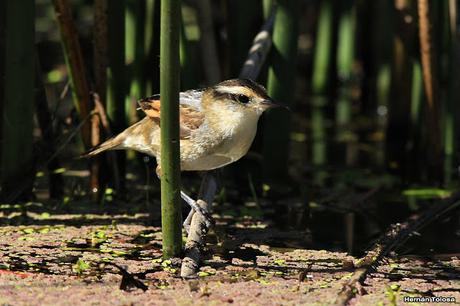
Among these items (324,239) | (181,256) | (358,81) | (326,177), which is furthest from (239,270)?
(358,81)

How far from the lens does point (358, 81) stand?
9.70 metres

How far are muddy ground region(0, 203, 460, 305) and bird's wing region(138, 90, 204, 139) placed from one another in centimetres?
60

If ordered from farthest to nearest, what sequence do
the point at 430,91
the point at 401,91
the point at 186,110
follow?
the point at 401,91 < the point at 430,91 < the point at 186,110

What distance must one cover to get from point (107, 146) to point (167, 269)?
1.33 m

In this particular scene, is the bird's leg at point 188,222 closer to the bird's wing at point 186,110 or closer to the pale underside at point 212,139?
the pale underside at point 212,139

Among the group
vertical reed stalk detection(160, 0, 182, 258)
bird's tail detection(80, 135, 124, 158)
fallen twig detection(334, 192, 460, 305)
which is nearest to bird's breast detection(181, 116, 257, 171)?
bird's tail detection(80, 135, 124, 158)

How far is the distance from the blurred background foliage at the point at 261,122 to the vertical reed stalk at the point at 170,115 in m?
1.57

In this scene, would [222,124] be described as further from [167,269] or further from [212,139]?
[167,269]

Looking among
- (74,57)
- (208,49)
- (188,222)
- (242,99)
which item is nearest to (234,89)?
(242,99)

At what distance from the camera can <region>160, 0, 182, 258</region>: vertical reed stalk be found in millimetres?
3730

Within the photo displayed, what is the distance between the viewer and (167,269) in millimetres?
4297

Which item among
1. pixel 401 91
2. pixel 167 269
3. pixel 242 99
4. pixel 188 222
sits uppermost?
pixel 401 91

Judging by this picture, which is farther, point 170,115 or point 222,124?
point 222,124

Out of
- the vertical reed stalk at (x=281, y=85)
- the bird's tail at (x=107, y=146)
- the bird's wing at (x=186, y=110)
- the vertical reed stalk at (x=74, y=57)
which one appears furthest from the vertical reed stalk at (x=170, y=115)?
the vertical reed stalk at (x=281, y=85)
